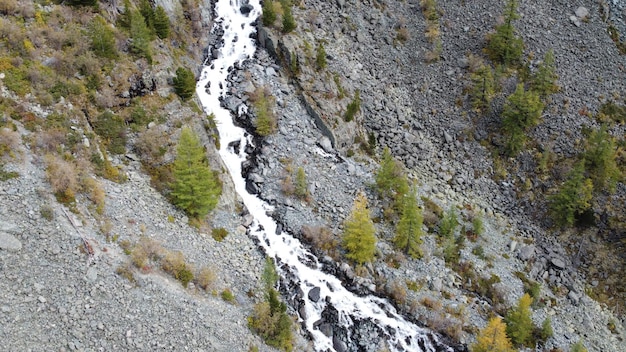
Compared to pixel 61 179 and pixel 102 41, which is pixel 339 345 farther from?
pixel 102 41

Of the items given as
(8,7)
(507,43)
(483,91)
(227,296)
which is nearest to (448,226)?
(483,91)

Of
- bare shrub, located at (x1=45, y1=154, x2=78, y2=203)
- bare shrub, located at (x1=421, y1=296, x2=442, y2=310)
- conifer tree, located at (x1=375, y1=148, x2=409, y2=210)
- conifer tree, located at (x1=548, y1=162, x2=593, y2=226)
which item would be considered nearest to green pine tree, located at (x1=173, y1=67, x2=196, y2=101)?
bare shrub, located at (x1=45, y1=154, x2=78, y2=203)

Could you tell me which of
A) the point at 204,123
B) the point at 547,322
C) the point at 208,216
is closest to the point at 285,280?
the point at 208,216

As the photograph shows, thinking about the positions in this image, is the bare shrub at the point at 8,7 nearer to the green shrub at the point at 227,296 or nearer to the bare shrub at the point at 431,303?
the green shrub at the point at 227,296

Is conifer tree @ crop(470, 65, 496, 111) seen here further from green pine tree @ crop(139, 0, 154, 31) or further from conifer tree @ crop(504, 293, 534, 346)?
green pine tree @ crop(139, 0, 154, 31)

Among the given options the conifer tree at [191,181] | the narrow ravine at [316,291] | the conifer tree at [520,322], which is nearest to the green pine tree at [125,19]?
the narrow ravine at [316,291]

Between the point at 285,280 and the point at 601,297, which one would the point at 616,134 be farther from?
the point at 285,280
